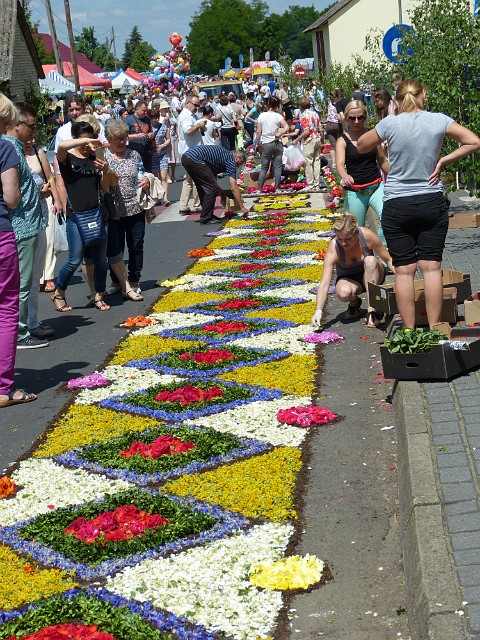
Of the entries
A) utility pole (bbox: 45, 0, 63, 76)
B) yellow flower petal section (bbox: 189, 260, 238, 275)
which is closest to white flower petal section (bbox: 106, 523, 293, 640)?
yellow flower petal section (bbox: 189, 260, 238, 275)

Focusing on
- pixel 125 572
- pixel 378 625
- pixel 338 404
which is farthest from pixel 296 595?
pixel 338 404

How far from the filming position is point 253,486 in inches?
214

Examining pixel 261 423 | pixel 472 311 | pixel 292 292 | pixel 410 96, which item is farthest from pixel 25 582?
pixel 292 292

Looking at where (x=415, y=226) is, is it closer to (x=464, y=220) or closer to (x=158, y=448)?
(x=158, y=448)

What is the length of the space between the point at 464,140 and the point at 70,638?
4.53 metres

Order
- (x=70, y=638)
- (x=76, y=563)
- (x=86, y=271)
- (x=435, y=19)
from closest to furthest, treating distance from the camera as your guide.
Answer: (x=70, y=638) → (x=76, y=563) → (x=86, y=271) → (x=435, y=19)

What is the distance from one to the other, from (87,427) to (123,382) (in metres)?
1.15

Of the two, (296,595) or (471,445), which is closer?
(296,595)

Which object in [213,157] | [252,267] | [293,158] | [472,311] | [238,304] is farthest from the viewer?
[293,158]

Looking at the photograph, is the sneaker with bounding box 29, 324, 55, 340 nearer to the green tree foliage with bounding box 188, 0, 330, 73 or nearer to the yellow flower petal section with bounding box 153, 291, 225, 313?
the yellow flower petal section with bounding box 153, 291, 225, 313

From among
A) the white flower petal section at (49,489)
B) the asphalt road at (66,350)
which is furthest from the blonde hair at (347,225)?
the white flower petal section at (49,489)

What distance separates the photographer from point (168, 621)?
159 inches

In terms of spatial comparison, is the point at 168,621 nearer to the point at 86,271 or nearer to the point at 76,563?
the point at 76,563

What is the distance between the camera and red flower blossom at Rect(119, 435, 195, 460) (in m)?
6.04
